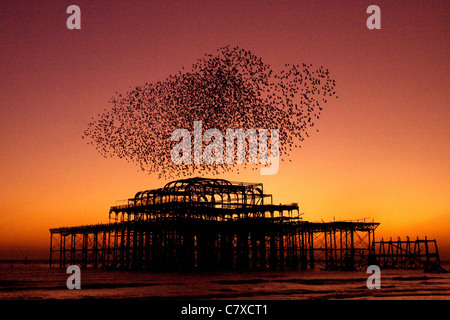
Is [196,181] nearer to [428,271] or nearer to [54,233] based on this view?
[428,271]

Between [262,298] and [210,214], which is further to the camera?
[210,214]

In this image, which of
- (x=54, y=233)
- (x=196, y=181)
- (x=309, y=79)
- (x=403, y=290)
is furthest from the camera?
(x=54, y=233)

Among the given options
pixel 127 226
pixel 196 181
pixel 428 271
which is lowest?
pixel 428 271

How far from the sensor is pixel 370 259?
5853 centimetres

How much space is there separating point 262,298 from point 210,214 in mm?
31935

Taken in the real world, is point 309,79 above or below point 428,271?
above

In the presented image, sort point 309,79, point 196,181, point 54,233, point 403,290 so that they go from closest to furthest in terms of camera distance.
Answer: point 309,79
point 403,290
point 196,181
point 54,233
